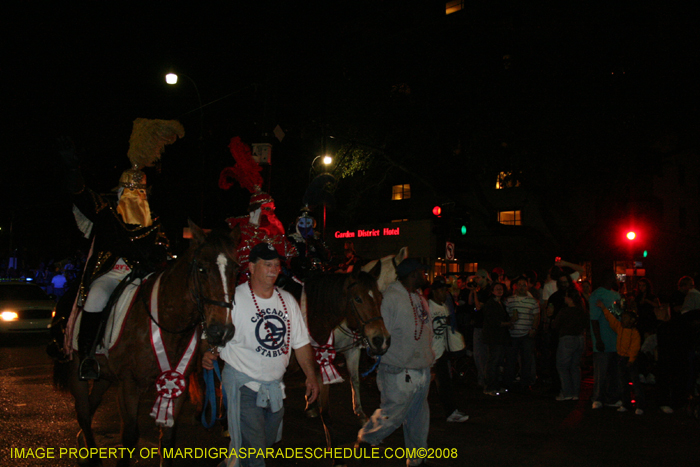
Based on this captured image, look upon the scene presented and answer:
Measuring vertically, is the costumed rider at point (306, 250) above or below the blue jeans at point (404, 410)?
above

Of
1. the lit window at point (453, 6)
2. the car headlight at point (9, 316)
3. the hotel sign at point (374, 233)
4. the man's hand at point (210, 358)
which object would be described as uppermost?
the lit window at point (453, 6)

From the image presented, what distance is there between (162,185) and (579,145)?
56.0 feet

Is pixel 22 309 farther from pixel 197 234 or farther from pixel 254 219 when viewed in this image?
pixel 197 234

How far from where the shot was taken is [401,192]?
35375 millimetres

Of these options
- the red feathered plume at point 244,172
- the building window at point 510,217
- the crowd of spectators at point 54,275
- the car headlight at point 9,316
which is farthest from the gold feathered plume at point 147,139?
the building window at point 510,217

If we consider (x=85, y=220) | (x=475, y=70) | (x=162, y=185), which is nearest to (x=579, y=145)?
(x=475, y=70)

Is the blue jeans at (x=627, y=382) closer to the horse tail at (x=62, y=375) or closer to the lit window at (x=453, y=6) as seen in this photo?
the horse tail at (x=62, y=375)

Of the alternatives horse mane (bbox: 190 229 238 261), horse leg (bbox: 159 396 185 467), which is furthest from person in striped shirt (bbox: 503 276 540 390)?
horse mane (bbox: 190 229 238 261)

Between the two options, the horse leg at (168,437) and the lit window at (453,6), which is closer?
the horse leg at (168,437)

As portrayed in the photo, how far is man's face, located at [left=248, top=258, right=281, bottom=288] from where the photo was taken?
4.21 metres

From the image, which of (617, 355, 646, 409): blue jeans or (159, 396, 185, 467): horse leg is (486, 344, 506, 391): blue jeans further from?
(159, 396, 185, 467): horse leg

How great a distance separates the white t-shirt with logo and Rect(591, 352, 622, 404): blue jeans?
21.2ft

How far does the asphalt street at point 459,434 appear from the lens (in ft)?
20.4

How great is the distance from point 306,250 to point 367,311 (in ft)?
9.13
